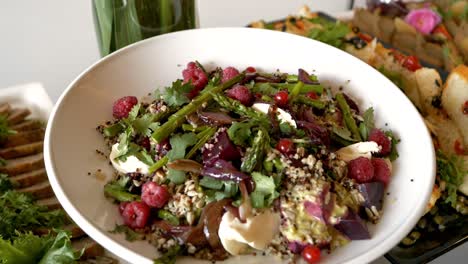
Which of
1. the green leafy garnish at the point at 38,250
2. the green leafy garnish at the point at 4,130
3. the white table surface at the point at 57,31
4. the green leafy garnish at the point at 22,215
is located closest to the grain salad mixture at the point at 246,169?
the green leafy garnish at the point at 38,250

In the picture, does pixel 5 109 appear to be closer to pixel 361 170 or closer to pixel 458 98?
pixel 361 170

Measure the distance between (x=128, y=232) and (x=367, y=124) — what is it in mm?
799

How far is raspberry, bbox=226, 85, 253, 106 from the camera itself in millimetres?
1416

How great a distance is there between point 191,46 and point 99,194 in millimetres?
677

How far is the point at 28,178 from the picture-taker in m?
1.63

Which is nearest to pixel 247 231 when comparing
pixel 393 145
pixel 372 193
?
pixel 372 193

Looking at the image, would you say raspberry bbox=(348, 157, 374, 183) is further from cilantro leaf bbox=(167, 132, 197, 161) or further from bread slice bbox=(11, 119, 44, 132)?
bread slice bbox=(11, 119, 44, 132)

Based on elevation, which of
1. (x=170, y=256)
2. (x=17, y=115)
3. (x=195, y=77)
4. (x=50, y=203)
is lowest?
(x=50, y=203)

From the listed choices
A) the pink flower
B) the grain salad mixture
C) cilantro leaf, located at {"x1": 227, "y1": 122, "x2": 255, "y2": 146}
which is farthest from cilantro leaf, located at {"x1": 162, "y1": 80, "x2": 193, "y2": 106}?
the pink flower

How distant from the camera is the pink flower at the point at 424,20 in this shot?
2473 mm

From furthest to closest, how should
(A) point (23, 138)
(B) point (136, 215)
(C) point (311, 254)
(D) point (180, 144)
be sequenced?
(A) point (23, 138), (D) point (180, 144), (B) point (136, 215), (C) point (311, 254)

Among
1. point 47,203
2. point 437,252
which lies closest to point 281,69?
point 437,252

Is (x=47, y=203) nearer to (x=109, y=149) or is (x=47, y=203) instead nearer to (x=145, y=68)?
(x=109, y=149)

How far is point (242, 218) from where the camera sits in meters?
1.12
